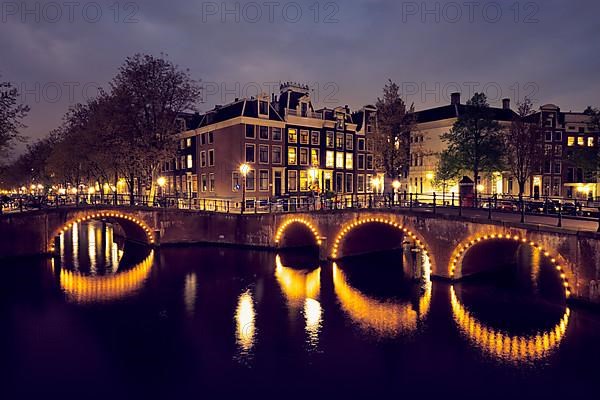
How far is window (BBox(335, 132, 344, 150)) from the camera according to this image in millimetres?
54625

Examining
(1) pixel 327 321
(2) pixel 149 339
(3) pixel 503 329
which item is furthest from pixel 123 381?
(3) pixel 503 329

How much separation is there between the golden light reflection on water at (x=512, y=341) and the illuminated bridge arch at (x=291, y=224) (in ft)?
50.6

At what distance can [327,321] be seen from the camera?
64.3 feet

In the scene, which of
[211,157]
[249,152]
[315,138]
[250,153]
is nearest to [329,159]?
[315,138]

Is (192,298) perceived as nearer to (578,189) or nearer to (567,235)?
(567,235)

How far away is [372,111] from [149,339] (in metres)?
48.2

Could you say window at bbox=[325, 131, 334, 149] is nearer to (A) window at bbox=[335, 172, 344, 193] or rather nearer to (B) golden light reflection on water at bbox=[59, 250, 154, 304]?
(A) window at bbox=[335, 172, 344, 193]

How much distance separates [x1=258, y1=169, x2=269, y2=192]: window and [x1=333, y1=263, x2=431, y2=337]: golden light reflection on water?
25.6m

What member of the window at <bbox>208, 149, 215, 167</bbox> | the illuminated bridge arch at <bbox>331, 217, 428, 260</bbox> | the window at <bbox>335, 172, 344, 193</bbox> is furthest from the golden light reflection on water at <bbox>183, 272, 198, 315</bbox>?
the window at <bbox>335, 172, 344, 193</bbox>

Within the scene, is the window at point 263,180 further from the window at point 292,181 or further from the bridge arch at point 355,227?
the bridge arch at point 355,227

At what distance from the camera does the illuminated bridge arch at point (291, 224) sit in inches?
1315

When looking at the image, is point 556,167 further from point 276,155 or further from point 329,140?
point 276,155

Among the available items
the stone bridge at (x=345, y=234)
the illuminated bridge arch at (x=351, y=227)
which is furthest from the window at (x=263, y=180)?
the illuminated bridge arch at (x=351, y=227)

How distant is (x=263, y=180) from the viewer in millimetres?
49375
